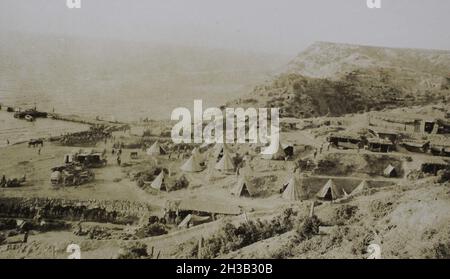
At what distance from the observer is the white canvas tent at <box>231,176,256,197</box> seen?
11430mm

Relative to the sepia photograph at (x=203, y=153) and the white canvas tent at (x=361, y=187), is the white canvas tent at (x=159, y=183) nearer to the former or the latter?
the sepia photograph at (x=203, y=153)

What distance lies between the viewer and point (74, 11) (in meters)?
10.3

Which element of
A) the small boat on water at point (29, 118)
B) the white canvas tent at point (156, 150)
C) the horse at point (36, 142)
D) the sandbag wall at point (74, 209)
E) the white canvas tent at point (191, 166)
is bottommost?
the sandbag wall at point (74, 209)

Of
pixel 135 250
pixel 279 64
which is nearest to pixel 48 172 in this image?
pixel 135 250

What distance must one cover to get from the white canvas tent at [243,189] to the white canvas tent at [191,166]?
145cm

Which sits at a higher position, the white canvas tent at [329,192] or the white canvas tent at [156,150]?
the white canvas tent at [156,150]

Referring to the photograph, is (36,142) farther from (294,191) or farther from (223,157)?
(294,191)

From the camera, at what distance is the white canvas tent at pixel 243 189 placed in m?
11.4

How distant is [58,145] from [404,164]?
958 cm

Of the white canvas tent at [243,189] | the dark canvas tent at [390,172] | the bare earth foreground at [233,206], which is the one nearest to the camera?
the bare earth foreground at [233,206]

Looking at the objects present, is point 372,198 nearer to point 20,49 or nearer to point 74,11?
point 74,11

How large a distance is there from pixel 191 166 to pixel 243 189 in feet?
5.95

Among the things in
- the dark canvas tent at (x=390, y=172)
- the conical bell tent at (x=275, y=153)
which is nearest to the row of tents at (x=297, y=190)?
the dark canvas tent at (x=390, y=172)

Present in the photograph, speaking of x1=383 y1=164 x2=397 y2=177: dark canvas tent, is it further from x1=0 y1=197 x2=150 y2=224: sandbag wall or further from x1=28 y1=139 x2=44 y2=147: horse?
x1=28 y1=139 x2=44 y2=147: horse
